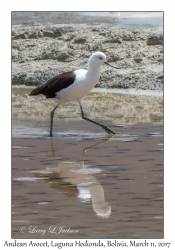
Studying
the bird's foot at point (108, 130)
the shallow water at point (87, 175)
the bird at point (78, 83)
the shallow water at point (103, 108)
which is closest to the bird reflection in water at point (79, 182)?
the shallow water at point (87, 175)

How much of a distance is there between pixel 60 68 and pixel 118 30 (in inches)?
51.3

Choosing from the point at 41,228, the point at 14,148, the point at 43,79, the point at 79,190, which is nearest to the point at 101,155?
the point at 14,148

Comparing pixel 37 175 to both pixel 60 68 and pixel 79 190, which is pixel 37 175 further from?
pixel 60 68

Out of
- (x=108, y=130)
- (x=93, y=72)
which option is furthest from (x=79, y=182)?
(x=93, y=72)

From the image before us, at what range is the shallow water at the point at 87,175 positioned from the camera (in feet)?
20.5

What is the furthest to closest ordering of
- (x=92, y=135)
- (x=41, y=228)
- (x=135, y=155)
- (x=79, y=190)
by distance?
(x=92, y=135), (x=135, y=155), (x=79, y=190), (x=41, y=228)

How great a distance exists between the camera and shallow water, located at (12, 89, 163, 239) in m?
6.26

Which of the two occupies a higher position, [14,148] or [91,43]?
[91,43]

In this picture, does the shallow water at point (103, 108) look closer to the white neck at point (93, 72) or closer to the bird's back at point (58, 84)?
the bird's back at point (58, 84)

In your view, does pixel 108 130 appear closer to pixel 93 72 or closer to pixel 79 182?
pixel 93 72

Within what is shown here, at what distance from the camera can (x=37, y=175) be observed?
7.83m

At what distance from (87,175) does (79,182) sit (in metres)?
0.29

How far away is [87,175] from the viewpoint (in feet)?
25.7

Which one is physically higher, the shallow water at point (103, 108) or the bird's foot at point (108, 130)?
the shallow water at point (103, 108)
